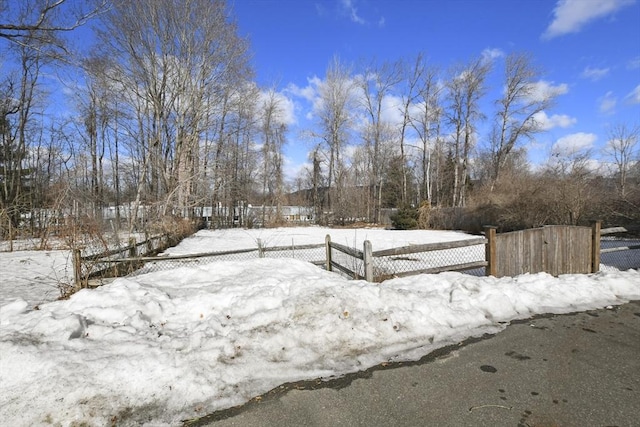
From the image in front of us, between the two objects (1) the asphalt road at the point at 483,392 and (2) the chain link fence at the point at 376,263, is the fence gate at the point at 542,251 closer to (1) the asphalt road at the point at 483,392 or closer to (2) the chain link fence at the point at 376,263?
(2) the chain link fence at the point at 376,263

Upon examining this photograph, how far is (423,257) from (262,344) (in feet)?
29.1

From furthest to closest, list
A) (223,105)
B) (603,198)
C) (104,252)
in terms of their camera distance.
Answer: (223,105) < (603,198) < (104,252)

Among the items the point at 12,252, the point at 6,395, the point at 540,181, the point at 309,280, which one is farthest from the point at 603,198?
the point at 12,252

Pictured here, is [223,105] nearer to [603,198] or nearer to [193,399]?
[603,198]

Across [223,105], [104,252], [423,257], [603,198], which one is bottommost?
[423,257]

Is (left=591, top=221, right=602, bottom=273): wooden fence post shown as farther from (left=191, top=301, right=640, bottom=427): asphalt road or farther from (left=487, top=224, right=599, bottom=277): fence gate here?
(left=191, top=301, right=640, bottom=427): asphalt road

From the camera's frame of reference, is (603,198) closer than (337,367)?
No

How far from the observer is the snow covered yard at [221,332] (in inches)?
107

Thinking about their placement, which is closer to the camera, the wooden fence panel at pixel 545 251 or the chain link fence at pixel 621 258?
the wooden fence panel at pixel 545 251

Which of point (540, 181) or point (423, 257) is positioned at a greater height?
→ point (540, 181)

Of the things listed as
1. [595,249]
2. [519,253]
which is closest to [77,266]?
[519,253]

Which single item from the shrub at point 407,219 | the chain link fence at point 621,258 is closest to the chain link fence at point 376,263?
the chain link fence at point 621,258

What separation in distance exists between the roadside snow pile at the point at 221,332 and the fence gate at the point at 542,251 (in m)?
0.60

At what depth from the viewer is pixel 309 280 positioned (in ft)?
17.1
